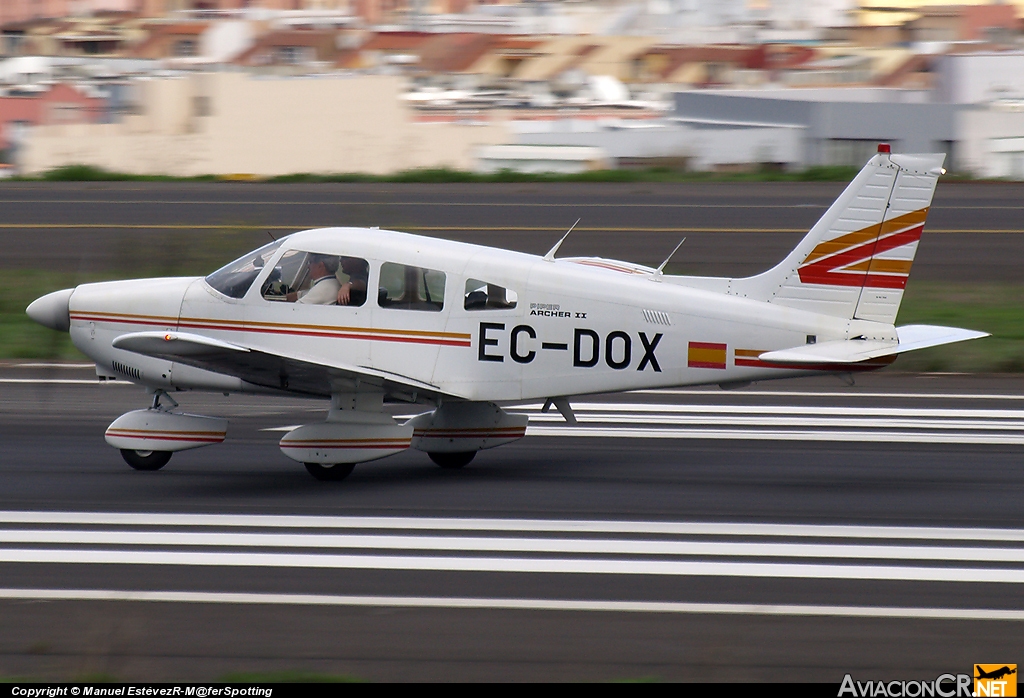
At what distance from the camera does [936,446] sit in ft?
39.7

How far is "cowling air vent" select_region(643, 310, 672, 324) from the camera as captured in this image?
10.3 meters

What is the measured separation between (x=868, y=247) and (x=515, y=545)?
4.01 m

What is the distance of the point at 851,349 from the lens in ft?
32.4

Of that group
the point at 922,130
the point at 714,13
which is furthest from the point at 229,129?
the point at 714,13

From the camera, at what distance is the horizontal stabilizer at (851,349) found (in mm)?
9750

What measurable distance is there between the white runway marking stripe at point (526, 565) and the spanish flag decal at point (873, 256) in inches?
114

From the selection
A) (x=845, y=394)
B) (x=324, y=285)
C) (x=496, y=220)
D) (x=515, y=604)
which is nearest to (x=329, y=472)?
(x=324, y=285)

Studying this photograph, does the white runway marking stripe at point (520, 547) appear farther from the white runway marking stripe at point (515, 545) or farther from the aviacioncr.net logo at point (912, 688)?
the aviacioncr.net logo at point (912, 688)

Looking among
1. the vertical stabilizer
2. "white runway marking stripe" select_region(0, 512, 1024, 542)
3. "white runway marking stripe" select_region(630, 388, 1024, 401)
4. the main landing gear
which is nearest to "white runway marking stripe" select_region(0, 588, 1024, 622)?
"white runway marking stripe" select_region(0, 512, 1024, 542)

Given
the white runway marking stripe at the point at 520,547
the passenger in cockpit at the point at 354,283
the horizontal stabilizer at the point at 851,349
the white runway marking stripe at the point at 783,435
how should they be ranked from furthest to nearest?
1. the white runway marking stripe at the point at 783,435
2. the passenger in cockpit at the point at 354,283
3. the horizontal stabilizer at the point at 851,349
4. the white runway marking stripe at the point at 520,547

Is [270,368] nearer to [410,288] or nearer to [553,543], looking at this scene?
[410,288]

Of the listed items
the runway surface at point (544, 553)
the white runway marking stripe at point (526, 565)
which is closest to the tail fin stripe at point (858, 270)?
the runway surface at point (544, 553)

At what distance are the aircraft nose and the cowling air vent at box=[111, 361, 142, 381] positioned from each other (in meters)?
0.61

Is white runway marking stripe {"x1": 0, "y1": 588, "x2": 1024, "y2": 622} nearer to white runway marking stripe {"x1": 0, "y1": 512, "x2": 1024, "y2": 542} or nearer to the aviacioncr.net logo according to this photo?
the aviacioncr.net logo
